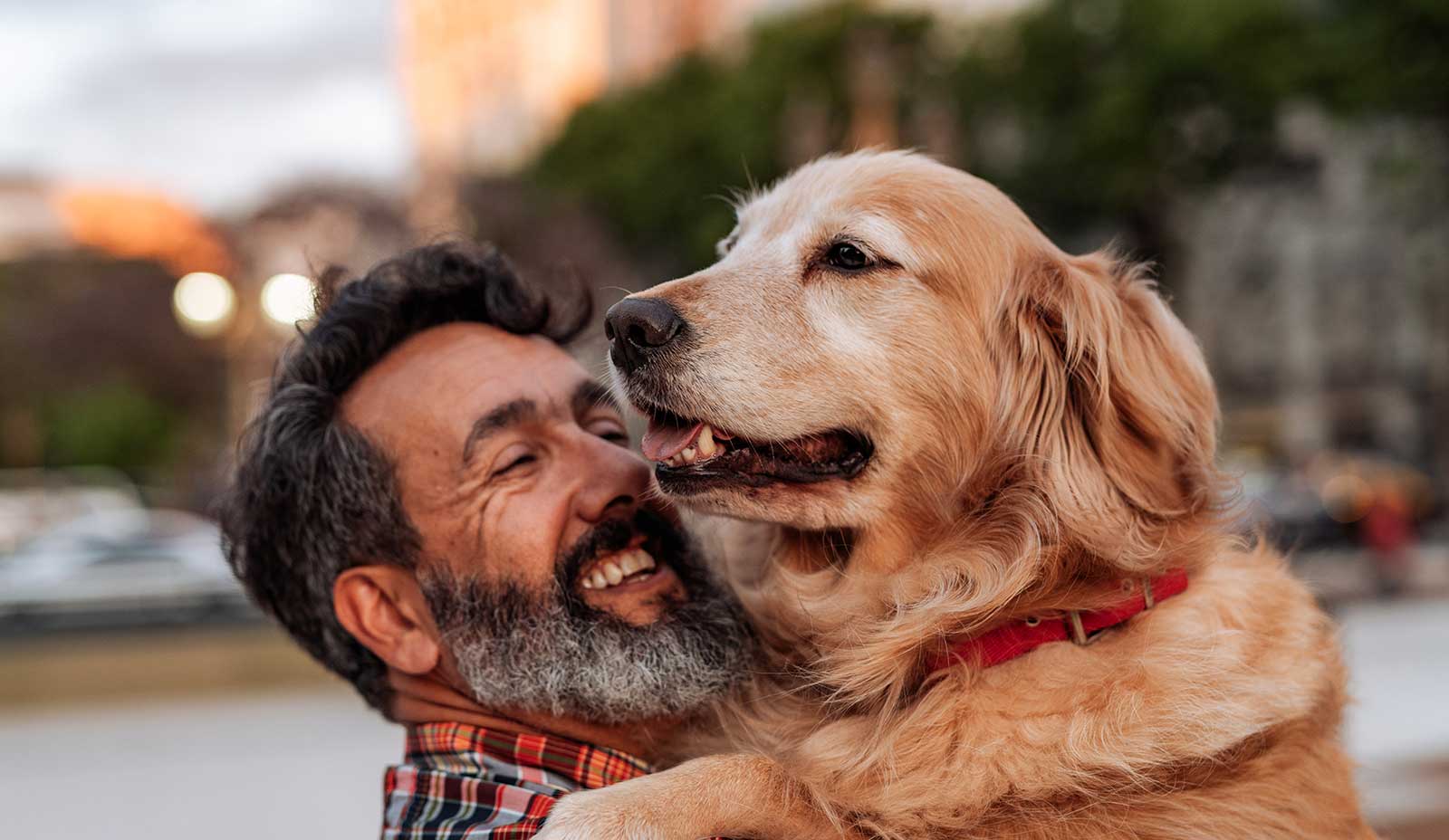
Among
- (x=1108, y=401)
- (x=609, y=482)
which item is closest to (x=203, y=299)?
(x=609, y=482)

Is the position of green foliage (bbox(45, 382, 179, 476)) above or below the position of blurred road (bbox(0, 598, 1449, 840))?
above

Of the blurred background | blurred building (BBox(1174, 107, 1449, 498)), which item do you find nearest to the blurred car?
the blurred background

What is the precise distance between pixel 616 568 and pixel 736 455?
0.38 meters

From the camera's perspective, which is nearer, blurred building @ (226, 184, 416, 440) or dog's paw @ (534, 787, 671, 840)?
dog's paw @ (534, 787, 671, 840)

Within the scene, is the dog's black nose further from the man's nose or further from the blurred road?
the blurred road

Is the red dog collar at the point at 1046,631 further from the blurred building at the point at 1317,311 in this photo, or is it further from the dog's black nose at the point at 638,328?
the blurred building at the point at 1317,311

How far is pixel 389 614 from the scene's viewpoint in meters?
2.93

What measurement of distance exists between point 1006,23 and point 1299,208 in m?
10.7

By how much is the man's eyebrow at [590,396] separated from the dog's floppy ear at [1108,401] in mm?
900

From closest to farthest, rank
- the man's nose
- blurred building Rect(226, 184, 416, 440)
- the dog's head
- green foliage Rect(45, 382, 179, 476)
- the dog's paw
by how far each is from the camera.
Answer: the dog's paw
the dog's head
the man's nose
blurred building Rect(226, 184, 416, 440)
green foliage Rect(45, 382, 179, 476)

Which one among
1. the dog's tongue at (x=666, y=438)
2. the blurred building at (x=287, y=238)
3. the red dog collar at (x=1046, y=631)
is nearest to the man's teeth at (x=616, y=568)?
the dog's tongue at (x=666, y=438)

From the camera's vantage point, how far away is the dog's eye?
2.88m

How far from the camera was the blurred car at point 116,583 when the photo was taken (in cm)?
1539

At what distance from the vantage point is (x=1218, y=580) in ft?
8.84
